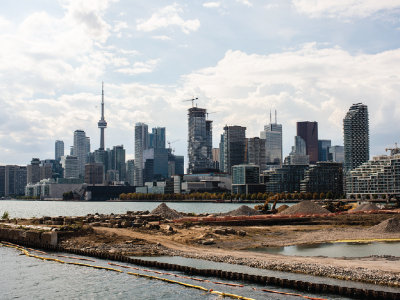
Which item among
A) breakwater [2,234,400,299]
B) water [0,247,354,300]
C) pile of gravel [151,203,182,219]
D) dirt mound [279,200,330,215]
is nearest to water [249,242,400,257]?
breakwater [2,234,400,299]

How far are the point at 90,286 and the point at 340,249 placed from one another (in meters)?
32.7

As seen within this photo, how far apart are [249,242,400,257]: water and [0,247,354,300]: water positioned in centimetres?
1745

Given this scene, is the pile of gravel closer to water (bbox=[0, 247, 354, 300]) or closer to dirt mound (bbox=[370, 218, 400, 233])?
dirt mound (bbox=[370, 218, 400, 233])

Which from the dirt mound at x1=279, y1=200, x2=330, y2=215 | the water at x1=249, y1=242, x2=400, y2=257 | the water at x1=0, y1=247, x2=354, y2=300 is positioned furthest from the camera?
the dirt mound at x1=279, y1=200, x2=330, y2=215

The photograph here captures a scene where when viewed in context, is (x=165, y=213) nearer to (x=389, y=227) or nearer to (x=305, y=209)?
(x=305, y=209)

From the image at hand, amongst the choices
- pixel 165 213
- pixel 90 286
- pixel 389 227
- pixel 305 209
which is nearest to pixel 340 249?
pixel 389 227

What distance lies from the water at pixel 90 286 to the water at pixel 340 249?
1745 centimetres

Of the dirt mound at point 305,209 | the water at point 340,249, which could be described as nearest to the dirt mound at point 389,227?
the water at point 340,249

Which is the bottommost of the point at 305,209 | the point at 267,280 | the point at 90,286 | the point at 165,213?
the point at 90,286

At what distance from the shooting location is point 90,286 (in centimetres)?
3919

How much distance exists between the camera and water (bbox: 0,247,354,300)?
35938mm

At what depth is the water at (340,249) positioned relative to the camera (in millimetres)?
52281

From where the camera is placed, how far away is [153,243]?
2279 inches

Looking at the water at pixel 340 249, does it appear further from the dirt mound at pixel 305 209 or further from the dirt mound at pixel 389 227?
the dirt mound at pixel 305 209
